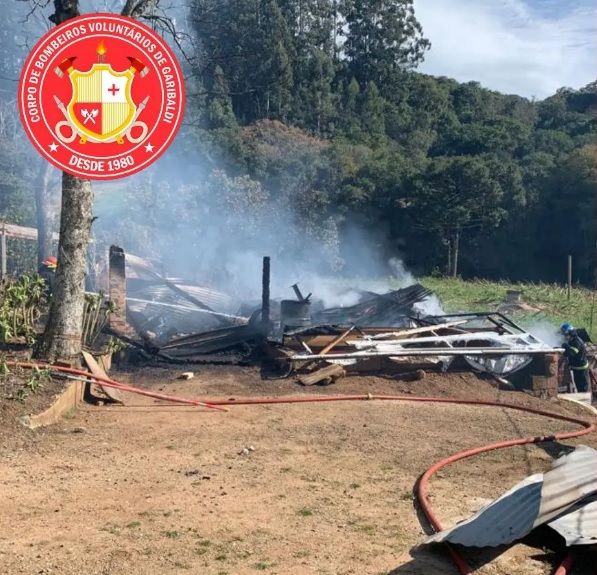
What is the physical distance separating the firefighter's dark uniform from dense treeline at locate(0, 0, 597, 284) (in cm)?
1131

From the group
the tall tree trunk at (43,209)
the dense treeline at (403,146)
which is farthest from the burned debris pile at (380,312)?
the dense treeline at (403,146)

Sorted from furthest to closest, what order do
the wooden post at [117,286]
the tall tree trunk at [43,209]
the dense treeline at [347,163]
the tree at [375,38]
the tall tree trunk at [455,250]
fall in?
1. the tree at [375,38]
2. the tall tree trunk at [455,250]
3. the dense treeline at [347,163]
4. the tall tree trunk at [43,209]
5. the wooden post at [117,286]

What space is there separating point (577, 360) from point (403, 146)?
3665 cm

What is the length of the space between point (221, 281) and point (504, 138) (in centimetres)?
2628

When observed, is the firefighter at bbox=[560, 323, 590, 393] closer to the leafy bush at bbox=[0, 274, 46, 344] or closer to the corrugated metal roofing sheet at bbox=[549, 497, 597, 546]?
the corrugated metal roofing sheet at bbox=[549, 497, 597, 546]

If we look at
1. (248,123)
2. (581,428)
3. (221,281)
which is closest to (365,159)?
(248,123)

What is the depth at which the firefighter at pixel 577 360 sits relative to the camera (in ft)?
38.3

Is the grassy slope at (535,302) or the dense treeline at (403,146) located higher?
the dense treeline at (403,146)

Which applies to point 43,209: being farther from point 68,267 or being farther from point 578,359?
point 578,359

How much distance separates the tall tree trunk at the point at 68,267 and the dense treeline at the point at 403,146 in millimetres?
19641

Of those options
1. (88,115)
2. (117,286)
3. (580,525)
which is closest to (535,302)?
(117,286)

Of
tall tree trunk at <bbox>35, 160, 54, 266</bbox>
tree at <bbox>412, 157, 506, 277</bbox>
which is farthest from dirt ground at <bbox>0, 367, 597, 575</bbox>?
tree at <bbox>412, 157, 506, 277</bbox>

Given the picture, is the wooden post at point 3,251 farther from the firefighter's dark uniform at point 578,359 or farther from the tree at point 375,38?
the tree at point 375,38

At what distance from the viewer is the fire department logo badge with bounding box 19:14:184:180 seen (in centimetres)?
737
